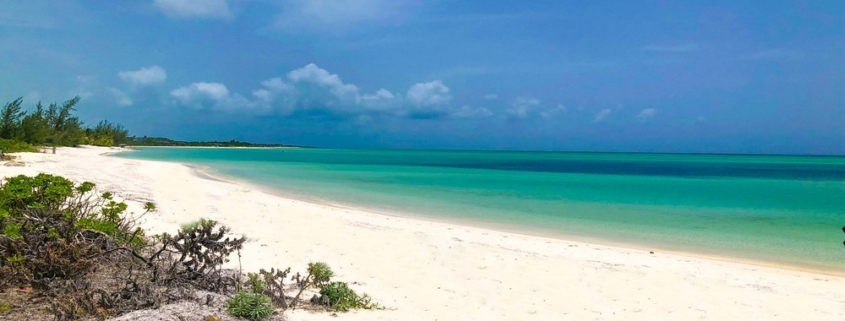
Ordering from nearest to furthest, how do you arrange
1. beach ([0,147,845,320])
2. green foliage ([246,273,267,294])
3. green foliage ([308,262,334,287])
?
green foliage ([246,273,267,294]), green foliage ([308,262,334,287]), beach ([0,147,845,320])

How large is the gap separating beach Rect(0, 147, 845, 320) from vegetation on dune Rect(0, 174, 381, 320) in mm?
546

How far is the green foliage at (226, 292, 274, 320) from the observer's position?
471 centimetres

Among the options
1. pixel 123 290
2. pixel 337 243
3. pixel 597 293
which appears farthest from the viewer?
pixel 337 243

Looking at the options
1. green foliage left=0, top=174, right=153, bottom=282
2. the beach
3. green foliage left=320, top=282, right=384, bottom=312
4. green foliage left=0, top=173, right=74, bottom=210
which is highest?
green foliage left=0, top=173, right=74, bottom=210

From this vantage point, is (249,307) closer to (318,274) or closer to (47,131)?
(318,274)

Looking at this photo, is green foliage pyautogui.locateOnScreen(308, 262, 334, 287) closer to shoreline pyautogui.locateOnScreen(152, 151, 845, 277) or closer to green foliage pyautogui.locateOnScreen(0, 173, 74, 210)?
green foliage pyautogui.locateOnScreen(0, 173, 74, 210)

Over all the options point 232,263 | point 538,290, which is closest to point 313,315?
point 232,263

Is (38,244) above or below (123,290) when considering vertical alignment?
above

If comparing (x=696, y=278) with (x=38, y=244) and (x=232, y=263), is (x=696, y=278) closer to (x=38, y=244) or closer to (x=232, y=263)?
Answer: (x=232, y=263)

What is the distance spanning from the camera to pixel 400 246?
10.1 meters

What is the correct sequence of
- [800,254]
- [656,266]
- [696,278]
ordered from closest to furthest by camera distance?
[696,278], [656,266], [800,254]

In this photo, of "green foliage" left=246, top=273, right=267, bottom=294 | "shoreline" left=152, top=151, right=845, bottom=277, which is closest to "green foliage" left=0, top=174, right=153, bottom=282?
"green foliage" left=246, top=273, right=267, bottom=294

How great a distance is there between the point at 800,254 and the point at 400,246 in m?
9.14

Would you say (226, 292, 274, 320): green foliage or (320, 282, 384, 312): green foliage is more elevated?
(226, 292, 274, 320): green foliage
